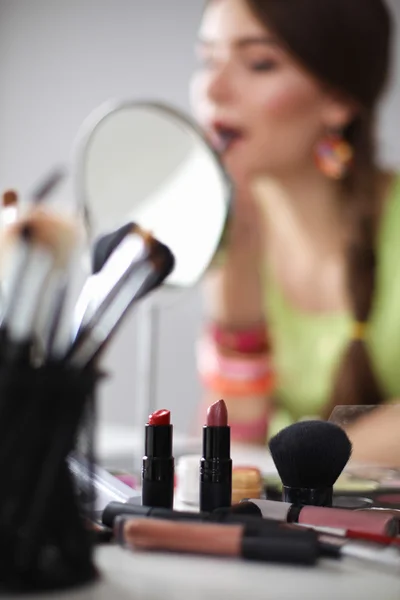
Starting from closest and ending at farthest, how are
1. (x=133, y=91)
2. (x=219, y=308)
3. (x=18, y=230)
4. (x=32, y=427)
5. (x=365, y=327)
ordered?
(x=32, y=427) < (x=18, y=230) < (x=365, y=327) < (x=219, y=308) < (x=133, y=91)

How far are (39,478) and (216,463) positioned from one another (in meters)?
0.19

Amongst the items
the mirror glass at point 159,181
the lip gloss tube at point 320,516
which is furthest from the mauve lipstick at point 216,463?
the mirror glass at point 159,181

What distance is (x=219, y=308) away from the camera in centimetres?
157

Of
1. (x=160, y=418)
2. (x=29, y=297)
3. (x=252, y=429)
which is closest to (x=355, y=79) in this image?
(x=252, y=429)

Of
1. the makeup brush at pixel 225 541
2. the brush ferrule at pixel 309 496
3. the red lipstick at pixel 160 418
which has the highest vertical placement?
the red lipstick at pixel 160 418

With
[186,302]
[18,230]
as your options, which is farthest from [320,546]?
[186,302]

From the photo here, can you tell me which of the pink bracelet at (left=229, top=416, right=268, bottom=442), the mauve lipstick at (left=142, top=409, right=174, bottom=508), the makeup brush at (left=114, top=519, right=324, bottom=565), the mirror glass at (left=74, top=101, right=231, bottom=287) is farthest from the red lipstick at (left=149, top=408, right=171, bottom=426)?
the pink bracelet at (left=229, top=416, right=268, bottom=442)

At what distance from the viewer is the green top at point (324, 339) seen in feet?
4.77

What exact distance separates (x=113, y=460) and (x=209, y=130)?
703 mm

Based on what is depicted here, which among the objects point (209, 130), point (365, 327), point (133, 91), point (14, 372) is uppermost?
point (133, 91)

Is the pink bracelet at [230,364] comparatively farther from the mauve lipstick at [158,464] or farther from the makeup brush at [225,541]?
the makeup brush at [225,541]

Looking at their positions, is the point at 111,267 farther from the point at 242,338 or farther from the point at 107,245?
the point at 242,338

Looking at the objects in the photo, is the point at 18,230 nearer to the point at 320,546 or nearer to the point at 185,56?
the point at 320,546

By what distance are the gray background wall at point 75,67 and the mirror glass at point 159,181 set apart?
21.4 inches
